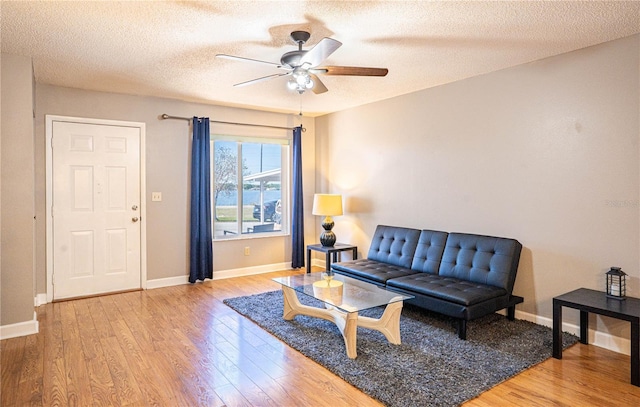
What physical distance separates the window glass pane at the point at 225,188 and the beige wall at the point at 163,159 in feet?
0.69

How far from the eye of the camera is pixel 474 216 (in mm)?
4027

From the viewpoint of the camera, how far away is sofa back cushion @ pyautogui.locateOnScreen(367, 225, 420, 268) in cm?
438

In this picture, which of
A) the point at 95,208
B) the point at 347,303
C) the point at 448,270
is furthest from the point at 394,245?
the point at 95,208

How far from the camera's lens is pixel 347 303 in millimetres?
3021

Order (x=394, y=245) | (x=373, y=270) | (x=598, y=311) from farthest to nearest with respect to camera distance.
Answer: (x=394, y=245) < (x=373, y=270) < (x=598, y=311)

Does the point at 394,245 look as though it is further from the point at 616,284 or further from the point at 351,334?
the point at 616,284

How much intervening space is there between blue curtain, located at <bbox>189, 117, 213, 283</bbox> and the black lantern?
4.23m

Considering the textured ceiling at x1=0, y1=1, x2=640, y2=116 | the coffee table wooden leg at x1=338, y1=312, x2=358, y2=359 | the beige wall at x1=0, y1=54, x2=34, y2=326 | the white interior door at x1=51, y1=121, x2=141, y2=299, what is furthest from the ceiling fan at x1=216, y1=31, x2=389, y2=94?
the white interior door at x1=51, y1=121, x2=141, y2=299

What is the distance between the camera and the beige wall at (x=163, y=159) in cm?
426

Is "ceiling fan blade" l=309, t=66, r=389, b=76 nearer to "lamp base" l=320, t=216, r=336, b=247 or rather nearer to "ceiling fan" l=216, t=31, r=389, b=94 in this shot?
"ceiling fan" l=216, t=31, r=389, b=94

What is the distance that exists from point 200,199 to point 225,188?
510 millimetres

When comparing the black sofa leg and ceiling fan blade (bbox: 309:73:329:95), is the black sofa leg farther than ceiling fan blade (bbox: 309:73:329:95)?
Yes

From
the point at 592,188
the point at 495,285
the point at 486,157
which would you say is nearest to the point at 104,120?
the point at 486,157

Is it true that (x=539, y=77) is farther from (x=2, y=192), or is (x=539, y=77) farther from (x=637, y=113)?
(x=2, y=192)
